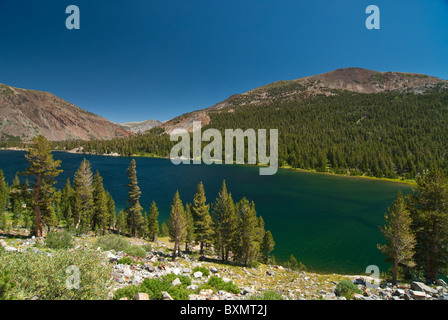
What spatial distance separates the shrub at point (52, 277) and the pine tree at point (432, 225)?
95.4ft

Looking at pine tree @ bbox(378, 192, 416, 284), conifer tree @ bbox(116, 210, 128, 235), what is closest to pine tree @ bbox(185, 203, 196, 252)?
conifer tree @ bbox(116, 210, 128, 235)

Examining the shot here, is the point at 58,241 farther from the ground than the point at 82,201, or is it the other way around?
the point at 58,241

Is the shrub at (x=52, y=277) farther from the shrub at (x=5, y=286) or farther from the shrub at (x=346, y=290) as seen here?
the shrub at (x=346, y=290)

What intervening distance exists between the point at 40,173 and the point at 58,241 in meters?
9.61

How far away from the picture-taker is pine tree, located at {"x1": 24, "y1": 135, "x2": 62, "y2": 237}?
21109mm

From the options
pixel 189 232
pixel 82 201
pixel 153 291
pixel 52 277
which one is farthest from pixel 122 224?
pixel 52 277

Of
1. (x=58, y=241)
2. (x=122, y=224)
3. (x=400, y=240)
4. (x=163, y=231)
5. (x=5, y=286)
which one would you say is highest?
(x=5, y=286)

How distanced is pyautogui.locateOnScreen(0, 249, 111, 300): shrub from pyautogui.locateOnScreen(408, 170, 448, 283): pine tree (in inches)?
1144

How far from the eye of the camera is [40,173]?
2145cm

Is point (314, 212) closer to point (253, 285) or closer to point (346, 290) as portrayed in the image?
point (346, 290)

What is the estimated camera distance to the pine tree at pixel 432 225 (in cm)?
1998

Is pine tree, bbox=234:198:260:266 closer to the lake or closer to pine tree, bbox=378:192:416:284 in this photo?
the lake
